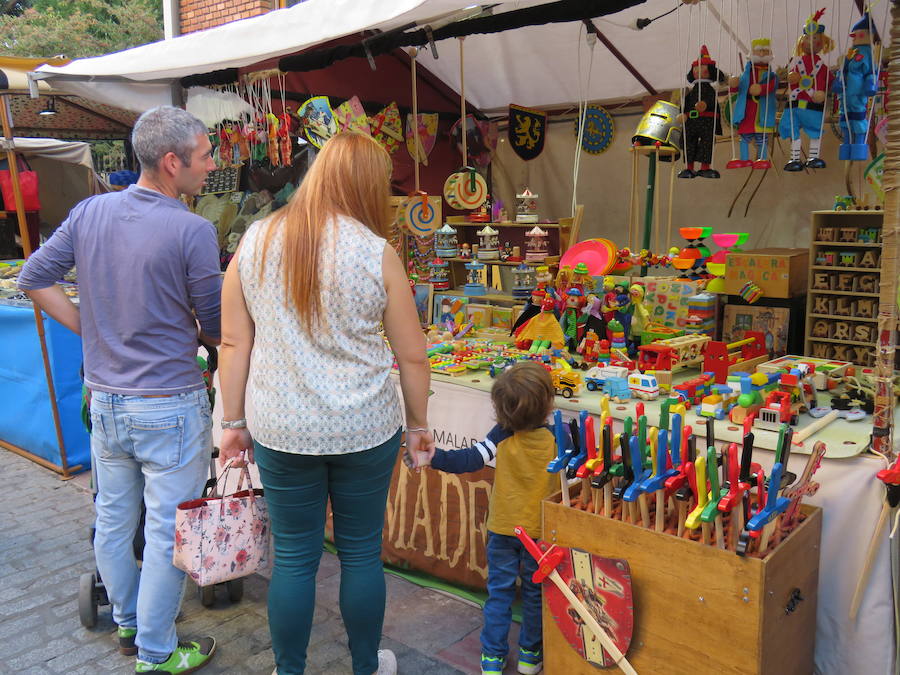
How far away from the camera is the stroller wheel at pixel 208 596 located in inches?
106

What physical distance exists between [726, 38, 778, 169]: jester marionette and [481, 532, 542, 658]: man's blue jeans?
1.91 metres

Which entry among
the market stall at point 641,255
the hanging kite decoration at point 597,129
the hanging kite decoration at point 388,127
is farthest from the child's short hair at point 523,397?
the hanging kite decoration at point 597,129

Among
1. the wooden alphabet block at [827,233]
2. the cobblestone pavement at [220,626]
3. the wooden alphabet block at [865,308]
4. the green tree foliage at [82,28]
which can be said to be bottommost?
the cobblestone pavement at [220,626]

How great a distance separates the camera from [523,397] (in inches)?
83.2

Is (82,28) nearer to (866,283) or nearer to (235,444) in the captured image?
(866,283)

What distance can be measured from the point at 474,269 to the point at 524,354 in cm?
107

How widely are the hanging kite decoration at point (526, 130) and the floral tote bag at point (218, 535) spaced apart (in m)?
4.63

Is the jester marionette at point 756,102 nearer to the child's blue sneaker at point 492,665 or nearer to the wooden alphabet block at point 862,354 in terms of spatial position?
the wooden alphabet block at point 862,354

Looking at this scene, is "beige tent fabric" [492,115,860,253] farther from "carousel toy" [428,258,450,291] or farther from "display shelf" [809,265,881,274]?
"carousel toy" [428,258,450,291]

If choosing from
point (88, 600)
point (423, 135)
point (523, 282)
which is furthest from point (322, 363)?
point (423, 135)

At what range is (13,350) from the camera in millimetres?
4504

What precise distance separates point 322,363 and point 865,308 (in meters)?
3.74

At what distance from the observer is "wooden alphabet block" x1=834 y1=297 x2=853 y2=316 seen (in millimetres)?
4395

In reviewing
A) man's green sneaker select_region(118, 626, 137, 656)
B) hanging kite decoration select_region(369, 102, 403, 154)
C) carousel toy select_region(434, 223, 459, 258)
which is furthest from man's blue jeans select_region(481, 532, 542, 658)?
hanging kite decoration select_region(369, 102, 403, 154)
